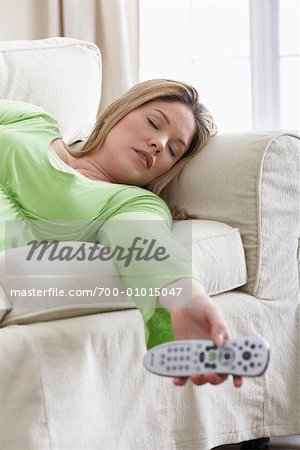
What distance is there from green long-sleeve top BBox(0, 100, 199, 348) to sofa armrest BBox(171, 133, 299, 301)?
149 mm

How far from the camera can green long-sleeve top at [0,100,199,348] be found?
154 centimetres

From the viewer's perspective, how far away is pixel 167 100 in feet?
6.19

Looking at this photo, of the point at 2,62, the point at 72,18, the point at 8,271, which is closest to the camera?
the point at 8,271

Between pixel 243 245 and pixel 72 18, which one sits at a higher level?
pixel 72 18

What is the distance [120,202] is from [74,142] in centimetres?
58

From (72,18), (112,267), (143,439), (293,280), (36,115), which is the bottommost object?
(143,439)

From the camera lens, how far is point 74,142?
2193 millimetres

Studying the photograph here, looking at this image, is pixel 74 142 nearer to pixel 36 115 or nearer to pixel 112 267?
pixel 36 115

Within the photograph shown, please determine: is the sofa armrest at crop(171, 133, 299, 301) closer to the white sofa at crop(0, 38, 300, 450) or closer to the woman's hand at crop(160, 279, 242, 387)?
the white sofa at crop(0, 38, 300, 450)

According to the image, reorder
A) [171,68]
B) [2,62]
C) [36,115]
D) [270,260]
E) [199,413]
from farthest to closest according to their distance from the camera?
[171,68]
[2,62]
[36,115]
[270,260]
[199,413]

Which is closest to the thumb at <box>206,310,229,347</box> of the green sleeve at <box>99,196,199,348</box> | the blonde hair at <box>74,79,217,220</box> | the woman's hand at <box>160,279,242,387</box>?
the woman's hand at <box>160,279,242,387</box>

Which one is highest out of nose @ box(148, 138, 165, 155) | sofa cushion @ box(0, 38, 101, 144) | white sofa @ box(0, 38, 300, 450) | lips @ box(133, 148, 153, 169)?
sofa cushion @ box(0, 38, 101, 144)

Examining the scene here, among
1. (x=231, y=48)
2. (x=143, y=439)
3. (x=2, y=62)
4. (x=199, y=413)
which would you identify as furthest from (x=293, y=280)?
(x=231, y=48)

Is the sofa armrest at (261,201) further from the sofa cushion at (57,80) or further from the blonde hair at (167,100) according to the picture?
the sofa cushion at (57,80)
